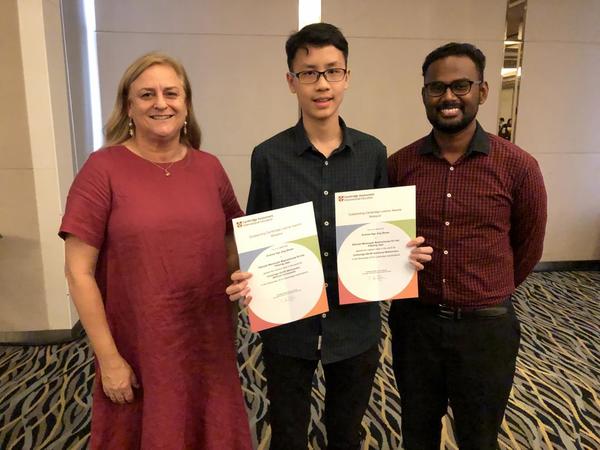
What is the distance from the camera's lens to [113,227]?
1215 millimetres

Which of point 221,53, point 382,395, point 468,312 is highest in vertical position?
point 221,53

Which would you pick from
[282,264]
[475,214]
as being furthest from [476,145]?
[282,264]

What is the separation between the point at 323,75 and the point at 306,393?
1.03 meters

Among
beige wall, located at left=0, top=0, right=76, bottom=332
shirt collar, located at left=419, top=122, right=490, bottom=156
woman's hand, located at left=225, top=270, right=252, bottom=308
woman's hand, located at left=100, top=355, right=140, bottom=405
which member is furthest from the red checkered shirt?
beige wall, located at left=0, top=0, right=76, bottom=332

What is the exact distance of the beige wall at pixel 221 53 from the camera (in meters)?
3.85

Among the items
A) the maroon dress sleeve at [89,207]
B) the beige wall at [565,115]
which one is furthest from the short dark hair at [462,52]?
the beige wall at [565,115]

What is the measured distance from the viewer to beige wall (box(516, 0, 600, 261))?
438 centimetres

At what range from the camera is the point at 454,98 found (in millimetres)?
1350

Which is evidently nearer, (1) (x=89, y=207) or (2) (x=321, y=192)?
(1) (x=89, y=207)

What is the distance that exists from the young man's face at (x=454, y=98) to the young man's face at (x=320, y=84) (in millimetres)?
298

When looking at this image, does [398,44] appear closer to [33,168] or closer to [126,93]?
[33,168]

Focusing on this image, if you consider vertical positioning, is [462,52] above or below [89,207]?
above

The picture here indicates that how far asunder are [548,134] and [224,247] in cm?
442

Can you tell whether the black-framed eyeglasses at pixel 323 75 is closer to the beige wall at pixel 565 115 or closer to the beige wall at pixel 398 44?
the beige wall at pixel 398 44
